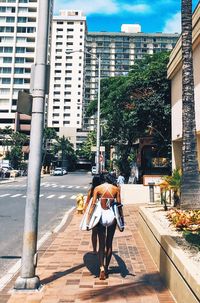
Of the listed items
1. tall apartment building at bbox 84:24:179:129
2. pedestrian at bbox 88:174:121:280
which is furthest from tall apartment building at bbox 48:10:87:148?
pedestrian at bbox 88:174:121:280

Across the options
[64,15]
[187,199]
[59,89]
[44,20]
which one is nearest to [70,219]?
[187,199]

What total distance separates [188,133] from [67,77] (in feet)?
369

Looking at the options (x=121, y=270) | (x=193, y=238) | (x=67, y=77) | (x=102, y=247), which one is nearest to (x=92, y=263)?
(x=121, y=270)

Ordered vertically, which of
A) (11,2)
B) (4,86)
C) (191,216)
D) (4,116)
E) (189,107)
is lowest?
(191,216)

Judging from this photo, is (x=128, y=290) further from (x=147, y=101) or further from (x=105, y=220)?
(x=147, y=101)

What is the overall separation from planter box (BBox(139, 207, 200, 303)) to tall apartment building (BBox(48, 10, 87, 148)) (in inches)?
4170

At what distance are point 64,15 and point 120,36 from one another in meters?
21.2

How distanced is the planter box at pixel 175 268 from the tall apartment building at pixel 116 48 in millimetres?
123255

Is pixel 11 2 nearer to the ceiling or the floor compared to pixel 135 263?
nearer to the ceiling

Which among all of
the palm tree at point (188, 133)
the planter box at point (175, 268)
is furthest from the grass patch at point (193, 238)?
the palm tree at point (188, 133)

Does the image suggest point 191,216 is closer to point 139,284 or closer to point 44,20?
point 139,284

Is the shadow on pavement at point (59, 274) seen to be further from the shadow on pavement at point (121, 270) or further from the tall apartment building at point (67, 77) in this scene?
the tall apartment building at point (67, 77)

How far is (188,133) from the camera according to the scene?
32.6 ft

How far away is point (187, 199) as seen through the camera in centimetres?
934
